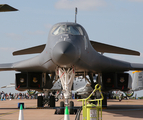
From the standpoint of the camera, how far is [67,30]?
10.3 meters

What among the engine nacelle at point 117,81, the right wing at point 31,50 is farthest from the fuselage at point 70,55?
the right wing at point 31,50

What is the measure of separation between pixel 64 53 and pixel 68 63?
68 centimetres

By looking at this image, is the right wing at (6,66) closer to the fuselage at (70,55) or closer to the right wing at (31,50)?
the fuselage at (70,55)

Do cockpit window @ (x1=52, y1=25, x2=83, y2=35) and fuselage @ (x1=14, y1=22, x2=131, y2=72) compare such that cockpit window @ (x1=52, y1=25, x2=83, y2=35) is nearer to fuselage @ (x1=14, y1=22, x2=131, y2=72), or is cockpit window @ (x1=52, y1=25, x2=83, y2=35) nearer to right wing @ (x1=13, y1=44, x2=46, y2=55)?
fuselage @ (x1=14, y1=22, x2=131, y2=72)

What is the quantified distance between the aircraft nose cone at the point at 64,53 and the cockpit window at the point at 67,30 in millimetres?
1021

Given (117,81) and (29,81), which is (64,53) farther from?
(117,81)

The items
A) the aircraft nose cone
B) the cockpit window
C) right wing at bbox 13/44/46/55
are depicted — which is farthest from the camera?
right wing at bbox 13/44/46/55

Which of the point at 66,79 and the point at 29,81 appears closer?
the point at 66,79

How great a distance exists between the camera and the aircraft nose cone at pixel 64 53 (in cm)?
902

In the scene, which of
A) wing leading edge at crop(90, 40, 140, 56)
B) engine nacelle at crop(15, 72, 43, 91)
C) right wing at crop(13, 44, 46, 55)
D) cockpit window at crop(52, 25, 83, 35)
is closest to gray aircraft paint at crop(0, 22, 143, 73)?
cockpit window at crop(52, 25, 83, 35)

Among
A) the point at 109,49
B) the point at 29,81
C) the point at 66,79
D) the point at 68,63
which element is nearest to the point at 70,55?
the point at 68,63

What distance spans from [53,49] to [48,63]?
62.8 inches

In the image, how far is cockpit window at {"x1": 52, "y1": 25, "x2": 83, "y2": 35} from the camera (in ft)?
33.5

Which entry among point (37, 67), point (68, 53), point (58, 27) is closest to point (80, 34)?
point (58, 27)
